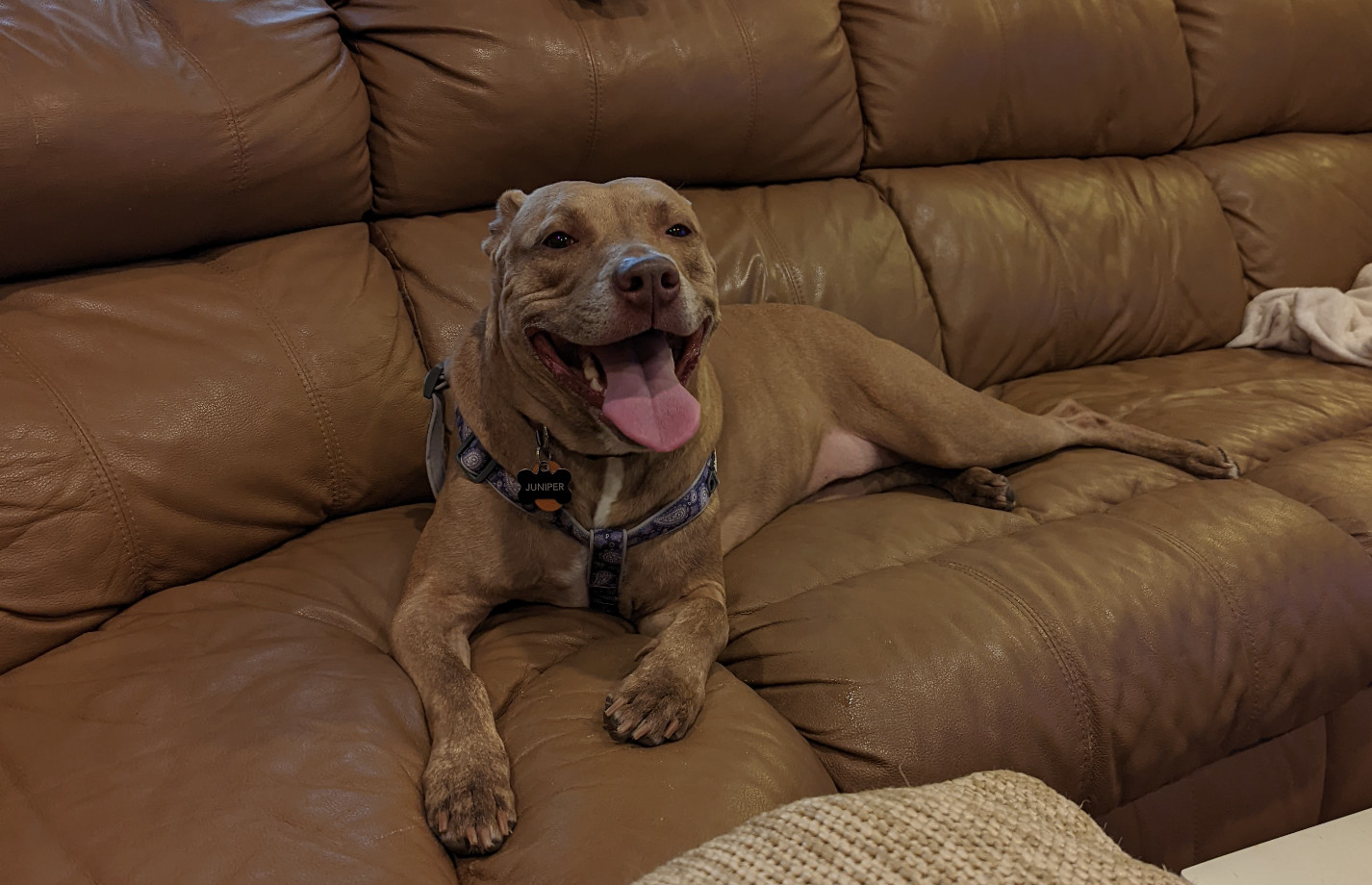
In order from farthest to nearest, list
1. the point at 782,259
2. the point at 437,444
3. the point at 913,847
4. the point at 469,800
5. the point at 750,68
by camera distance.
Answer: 1. the point at 782,259
2. the point at 750,68
3. the point at 437,444
4. the point at 469,800
5. the point at 913,847

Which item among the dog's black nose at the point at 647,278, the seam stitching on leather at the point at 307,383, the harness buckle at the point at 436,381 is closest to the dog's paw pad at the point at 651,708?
the dog's black nose at the point at 647,278

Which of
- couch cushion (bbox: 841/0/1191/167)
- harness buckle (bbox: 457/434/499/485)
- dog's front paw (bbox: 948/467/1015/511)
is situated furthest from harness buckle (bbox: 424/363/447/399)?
couch cushion (bbox: 841/0/1191/167)

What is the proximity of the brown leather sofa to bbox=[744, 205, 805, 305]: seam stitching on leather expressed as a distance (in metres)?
0.02

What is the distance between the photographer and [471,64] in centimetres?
218

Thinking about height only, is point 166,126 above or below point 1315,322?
above

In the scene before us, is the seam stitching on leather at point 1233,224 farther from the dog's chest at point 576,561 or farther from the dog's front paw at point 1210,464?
the dog's chest at point 576,561

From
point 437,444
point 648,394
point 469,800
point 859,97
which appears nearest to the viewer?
point 469,800

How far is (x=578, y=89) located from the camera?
228cm

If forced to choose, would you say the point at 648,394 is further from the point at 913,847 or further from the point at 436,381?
the point at 913,847

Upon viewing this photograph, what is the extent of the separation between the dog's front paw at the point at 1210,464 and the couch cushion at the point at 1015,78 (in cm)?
130

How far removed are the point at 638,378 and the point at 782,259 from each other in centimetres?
120

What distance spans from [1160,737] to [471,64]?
84.8 inches

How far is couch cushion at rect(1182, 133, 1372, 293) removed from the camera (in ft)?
10.9

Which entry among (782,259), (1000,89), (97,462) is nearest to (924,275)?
(782,259)
